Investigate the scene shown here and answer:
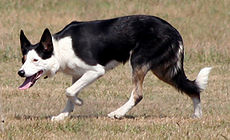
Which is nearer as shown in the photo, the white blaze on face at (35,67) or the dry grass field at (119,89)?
the dry grass field at (119,89)

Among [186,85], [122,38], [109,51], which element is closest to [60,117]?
[109,51]

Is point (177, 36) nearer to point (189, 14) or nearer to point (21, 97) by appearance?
point (21, 97)

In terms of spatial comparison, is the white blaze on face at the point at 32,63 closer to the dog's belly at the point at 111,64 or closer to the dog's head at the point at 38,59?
the dog's head at the point at 38,59

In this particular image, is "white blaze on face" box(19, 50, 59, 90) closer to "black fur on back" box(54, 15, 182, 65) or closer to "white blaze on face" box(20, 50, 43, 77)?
"white blaze on face" box(20, 50, 43, 77)

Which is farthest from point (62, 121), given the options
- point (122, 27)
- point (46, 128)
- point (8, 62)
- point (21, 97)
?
point (8, 62)

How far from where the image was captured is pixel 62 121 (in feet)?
26.4

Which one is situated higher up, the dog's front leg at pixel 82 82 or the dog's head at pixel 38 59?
the dog's head at pixel 38 59

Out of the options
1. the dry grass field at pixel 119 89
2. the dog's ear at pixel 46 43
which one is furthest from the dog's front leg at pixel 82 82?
→ the dog's ear at pixel 46 43

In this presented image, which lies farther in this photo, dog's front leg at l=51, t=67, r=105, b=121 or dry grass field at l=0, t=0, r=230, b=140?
dog's front leg at l=51, t=67, r=105, b=121

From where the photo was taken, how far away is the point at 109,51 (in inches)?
340

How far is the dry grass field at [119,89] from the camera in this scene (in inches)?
293

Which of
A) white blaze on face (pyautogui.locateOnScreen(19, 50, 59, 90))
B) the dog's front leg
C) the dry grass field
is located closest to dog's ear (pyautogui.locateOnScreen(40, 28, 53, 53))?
white blaze on face (pyautogui.locateOnScreen(19, 50, 59, 90))

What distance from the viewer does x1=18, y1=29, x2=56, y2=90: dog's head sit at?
823 cm

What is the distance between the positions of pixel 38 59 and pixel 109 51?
1.03 meters
